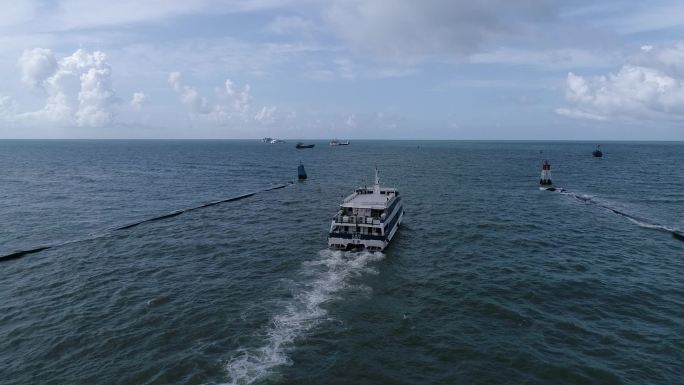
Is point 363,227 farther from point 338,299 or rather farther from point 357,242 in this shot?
point 338,299

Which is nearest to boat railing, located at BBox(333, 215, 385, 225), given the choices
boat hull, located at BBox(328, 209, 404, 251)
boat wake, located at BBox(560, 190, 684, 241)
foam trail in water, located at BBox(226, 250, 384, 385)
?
boat hull, located at BBox(328, 209, 404, 251)

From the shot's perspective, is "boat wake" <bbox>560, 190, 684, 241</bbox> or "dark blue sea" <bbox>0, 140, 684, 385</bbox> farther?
"boat wake" <bbox>560, 190, 684, 241</bbox>

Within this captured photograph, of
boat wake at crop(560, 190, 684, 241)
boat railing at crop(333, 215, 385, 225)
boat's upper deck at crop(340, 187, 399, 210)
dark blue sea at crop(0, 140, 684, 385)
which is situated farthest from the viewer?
boat wake at crop(560, 190, 684, 241)

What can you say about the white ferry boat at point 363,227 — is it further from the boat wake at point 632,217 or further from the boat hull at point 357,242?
the boat wake at point 632,217

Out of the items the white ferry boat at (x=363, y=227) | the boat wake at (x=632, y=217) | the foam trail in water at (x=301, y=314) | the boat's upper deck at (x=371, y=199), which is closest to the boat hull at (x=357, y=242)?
the white ferry boat at (x=363, y=227)

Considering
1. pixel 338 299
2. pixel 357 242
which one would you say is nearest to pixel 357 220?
pixel 357 242

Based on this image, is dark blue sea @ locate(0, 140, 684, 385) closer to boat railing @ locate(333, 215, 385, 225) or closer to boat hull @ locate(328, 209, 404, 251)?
boat hull @ locate(328, 209, 404, 251)

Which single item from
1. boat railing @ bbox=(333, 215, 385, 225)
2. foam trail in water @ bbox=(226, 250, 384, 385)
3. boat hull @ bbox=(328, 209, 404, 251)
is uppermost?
boat railing @ bbox=(333, 215, 385, 225)
